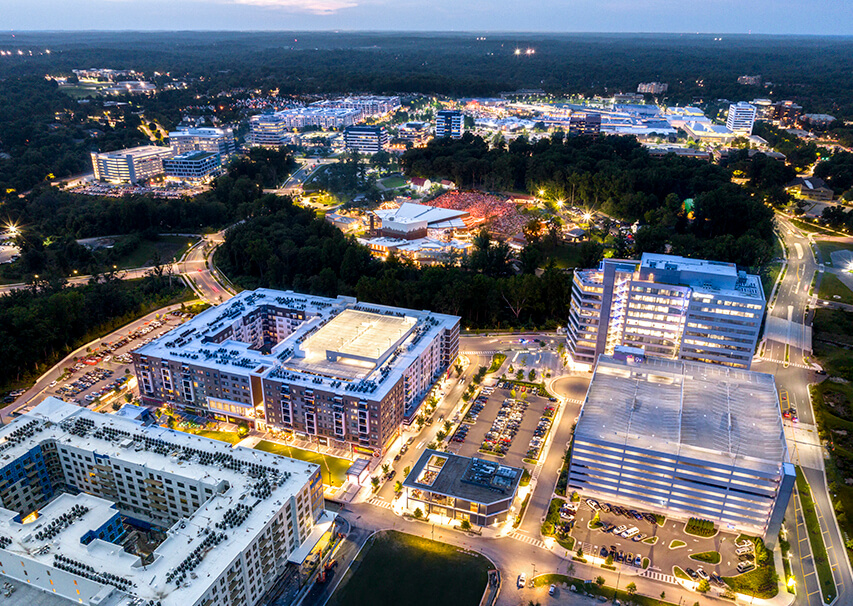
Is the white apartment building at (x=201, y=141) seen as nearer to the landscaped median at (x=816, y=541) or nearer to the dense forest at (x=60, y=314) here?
the dense forest at (x=60, y=314)

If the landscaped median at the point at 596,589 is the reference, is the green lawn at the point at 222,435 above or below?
below

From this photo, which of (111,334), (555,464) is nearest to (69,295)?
(111,334)

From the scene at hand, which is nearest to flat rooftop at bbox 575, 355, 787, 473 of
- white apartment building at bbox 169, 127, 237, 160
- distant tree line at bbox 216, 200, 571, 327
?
distant tree line at bbox 216, 200, 571, 327

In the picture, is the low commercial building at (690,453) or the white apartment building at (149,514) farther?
the low commercial building at (690,453)

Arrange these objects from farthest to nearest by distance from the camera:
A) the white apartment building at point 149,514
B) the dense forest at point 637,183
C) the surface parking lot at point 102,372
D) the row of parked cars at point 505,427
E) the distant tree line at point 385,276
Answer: the dense forest at point 637,183
the distant tree line at point 385,276
the surface parking lot at point 102,372
the row of parked cars at point 505,427
the white apartment building at point 149,514

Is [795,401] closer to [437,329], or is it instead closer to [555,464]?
[555,464]

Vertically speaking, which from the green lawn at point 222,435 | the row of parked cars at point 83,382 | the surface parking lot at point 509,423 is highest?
the row of parked cars at point 83,382

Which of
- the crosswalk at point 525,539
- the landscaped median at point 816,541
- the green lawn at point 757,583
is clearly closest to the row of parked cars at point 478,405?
the crosswalk at point 525,539

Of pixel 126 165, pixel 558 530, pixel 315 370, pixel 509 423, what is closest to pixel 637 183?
pixel 509 423
